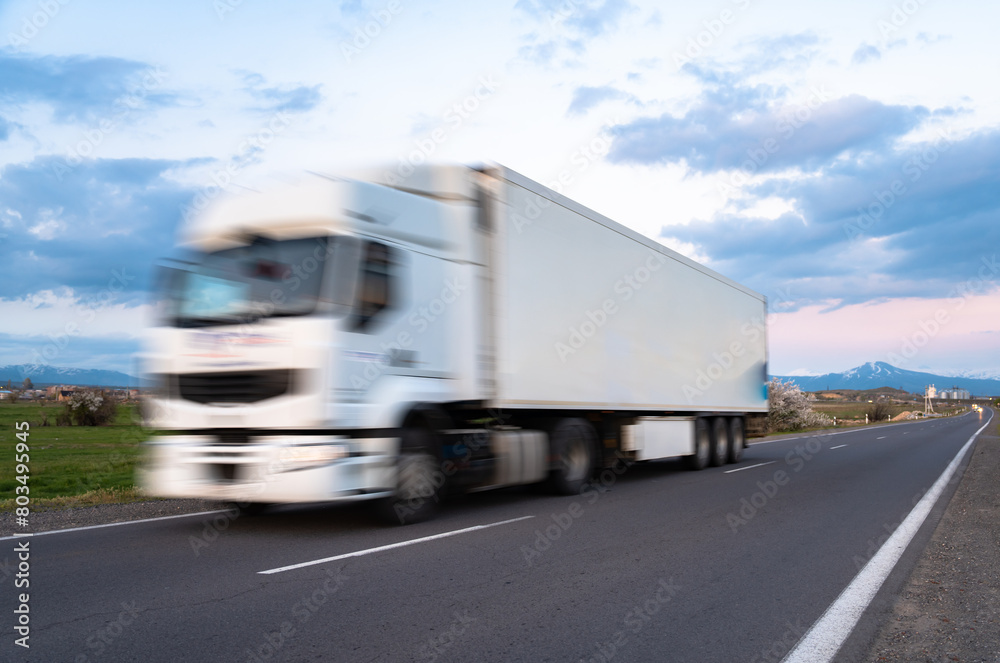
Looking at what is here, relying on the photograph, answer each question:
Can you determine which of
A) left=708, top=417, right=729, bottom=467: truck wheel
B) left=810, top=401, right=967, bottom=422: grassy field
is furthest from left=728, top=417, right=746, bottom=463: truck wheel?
left=810, top=401, right=967, bottom=422: grassy field

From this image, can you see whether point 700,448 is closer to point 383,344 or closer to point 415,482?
point 415,482

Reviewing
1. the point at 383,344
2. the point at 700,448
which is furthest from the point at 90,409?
the point at 383,344

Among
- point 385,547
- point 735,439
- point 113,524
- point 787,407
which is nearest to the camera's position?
point 385,547

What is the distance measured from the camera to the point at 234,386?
741 centimetres

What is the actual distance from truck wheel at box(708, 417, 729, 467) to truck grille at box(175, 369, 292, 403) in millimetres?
11428

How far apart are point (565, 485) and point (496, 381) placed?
8.00 ft

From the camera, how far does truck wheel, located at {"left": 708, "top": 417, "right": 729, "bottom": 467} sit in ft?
53.8

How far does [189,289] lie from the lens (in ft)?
26.2

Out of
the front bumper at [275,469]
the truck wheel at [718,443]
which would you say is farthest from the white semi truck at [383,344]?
the truck wheel at [718,443]

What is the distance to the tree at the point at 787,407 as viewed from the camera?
43.8 m

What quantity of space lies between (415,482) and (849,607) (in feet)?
14.7

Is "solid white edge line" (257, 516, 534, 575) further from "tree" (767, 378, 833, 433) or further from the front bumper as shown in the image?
"tree" (767, 378, 833, 433)

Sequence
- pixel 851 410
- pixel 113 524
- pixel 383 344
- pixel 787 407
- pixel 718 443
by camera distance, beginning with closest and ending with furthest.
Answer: pixel 383 344 < pixel 113 524 < pixel 718 443 < pixel 787 407 < pixel 851 410

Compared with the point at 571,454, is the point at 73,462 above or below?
below
